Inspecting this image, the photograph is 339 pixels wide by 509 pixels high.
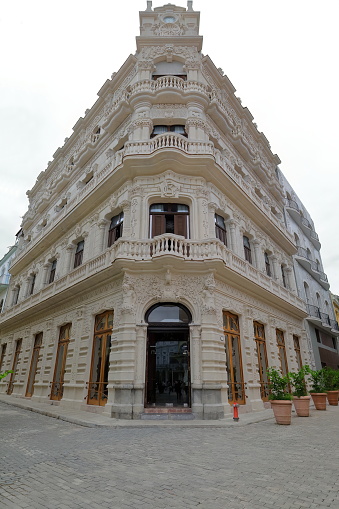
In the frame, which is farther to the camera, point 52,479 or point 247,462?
point 247,462

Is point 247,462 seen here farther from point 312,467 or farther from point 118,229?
point 118,229

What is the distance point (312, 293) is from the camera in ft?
88.2

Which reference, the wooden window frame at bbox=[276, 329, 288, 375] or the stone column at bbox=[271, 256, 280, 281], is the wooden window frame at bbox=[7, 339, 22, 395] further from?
the stone column at bbox=[271, 256, 280, 281]

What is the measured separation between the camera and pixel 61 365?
1591 centimetres

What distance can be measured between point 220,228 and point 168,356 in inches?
274

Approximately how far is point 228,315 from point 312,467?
8.55m

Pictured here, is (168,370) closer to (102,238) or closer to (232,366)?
(232,366)

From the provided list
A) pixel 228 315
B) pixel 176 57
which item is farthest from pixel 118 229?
pixel 176 57

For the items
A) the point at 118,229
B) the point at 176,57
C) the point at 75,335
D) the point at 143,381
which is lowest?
the point at 143,381

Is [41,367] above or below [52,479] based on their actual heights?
above

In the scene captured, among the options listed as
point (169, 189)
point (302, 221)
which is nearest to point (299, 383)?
point (169, 189)

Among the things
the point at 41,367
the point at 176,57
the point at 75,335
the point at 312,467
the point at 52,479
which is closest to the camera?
the point at 52,479

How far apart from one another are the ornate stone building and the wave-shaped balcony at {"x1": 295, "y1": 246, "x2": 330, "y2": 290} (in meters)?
2.17

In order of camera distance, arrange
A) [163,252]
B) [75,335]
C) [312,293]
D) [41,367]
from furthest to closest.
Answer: [312,293] → [41,367] → [75,335] → [163,252]
